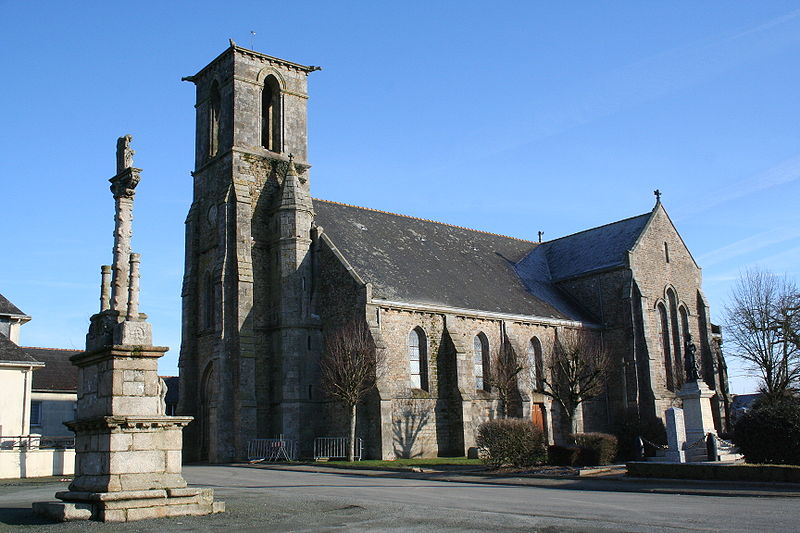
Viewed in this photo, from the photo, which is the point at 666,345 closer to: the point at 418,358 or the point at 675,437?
the point at 418,358

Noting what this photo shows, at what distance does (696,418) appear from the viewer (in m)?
25.5

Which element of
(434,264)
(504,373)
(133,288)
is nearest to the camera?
(133,288)

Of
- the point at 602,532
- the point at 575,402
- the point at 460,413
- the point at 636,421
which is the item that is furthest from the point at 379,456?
the point at 602,532

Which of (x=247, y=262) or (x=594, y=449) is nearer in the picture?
(x=594, y=449)

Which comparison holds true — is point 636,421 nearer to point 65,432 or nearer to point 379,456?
point 379,456

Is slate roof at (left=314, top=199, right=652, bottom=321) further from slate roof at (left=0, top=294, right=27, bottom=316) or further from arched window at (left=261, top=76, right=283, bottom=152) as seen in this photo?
slate roof at (left=0, top=294, right=27, bottom=316)

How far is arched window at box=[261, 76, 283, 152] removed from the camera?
38281 mm

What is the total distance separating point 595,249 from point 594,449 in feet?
69.5

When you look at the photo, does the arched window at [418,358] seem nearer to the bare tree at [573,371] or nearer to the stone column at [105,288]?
the bare tree at [573,371]

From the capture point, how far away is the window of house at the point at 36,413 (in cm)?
4362

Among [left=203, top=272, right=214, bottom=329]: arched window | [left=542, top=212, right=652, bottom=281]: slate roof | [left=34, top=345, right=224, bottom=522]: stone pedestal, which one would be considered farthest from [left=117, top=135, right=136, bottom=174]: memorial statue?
[left=542, top=212, right=652, bottom=281]: slate roof

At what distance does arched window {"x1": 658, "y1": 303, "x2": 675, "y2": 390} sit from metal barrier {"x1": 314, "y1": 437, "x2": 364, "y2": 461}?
18722mm

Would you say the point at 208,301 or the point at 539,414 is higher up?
the point at 208,301

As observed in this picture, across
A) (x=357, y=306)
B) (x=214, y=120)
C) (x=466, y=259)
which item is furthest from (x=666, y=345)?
(x=214, y=120)
